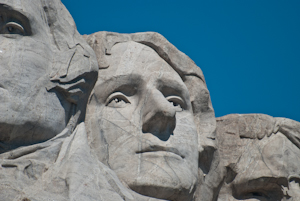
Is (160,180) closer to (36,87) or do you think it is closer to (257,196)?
(36,87)

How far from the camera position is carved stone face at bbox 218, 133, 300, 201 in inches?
404

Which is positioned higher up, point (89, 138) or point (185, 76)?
point (185, 76)

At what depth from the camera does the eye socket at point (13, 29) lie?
723cm

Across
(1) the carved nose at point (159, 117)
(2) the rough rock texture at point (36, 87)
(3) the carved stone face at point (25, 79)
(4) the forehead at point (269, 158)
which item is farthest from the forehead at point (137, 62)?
(4) the forehead at point (269, 158)

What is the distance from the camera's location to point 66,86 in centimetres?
724

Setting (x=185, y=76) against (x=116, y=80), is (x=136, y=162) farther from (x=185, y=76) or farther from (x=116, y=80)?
(x=185, y=76)

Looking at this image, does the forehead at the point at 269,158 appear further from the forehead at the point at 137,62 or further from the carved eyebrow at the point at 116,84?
the carved eyebrow at the point at 116,84

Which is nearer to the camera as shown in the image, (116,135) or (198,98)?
(116,135)

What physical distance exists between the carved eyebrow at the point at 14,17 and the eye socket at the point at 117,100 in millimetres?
1689

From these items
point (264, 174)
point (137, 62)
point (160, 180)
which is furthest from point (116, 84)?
point (264, 174)

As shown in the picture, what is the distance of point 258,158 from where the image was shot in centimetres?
1045

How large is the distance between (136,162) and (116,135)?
442 millimetres

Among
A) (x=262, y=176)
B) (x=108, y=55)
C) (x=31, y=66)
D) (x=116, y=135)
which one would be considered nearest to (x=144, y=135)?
(x=116, y=135)

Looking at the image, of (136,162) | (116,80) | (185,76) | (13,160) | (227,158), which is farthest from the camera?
(227,158)
